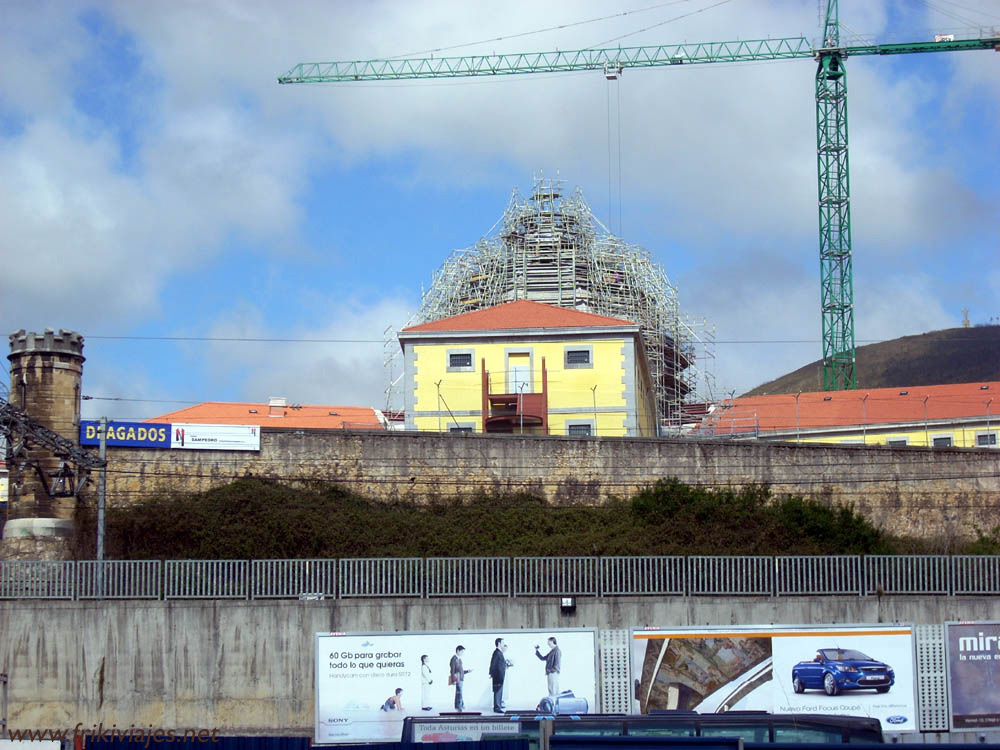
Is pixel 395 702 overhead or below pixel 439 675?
below

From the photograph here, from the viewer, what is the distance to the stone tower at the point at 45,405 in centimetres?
3656

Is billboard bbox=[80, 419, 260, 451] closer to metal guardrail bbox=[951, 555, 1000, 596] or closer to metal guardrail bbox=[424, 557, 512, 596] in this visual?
metal guardrail bbox=[424, 557, 512, 596]

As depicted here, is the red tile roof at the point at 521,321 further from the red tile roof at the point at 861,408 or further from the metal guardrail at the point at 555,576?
the metal guardrail at the point at 555,576

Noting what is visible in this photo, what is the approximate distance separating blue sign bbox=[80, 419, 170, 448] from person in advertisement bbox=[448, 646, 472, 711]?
54.4 ft

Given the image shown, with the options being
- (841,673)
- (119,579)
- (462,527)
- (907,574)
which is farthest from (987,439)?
(119,579)

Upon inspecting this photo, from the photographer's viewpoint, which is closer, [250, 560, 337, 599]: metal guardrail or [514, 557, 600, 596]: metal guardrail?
[250, 560, 337, 599]: metal guardrail

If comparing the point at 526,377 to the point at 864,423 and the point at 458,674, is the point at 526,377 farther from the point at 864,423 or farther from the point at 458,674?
the point at 458,674

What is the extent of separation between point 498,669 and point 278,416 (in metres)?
37.7

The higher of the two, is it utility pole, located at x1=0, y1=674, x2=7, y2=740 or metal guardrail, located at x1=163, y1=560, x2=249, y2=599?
metal guardrail, located at x1=163, y1=560, x2=249, y2=599

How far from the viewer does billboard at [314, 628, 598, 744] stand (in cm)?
2517

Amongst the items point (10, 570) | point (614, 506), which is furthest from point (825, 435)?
point (10, 570)

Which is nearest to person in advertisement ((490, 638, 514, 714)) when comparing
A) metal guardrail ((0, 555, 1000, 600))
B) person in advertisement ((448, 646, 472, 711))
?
person in advertisement ((448, 646, 472, 711))

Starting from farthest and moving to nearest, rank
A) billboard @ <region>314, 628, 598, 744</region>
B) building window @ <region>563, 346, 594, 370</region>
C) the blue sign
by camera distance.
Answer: building window @ <region>563, 346, 594, 370</region>
the blue sign
billboard @ <region>314, 628, 598, 744</region>

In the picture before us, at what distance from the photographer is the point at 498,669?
25500mm
